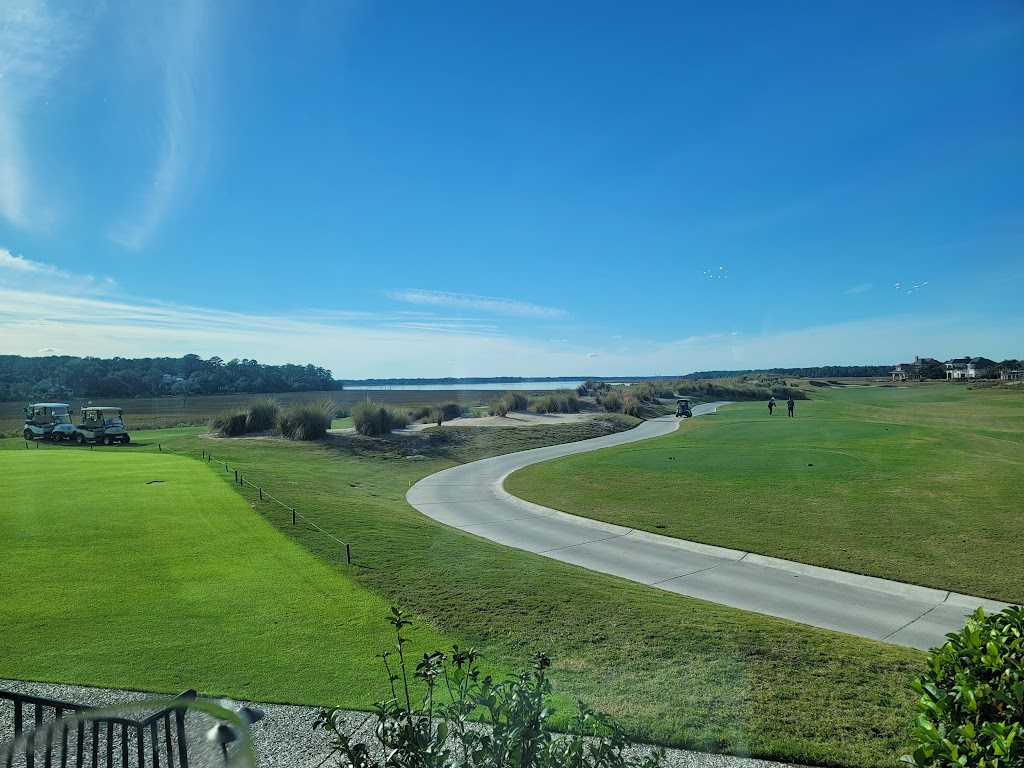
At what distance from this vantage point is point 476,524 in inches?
653

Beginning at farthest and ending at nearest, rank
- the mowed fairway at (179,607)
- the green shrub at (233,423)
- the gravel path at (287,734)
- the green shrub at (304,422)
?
1. the green shrub at (233,423)
2. the green shrub at (304,422)
3. the mowed fairway at (179,607)
4. the gravel path at (287,734)

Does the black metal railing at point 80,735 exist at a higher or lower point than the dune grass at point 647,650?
higher

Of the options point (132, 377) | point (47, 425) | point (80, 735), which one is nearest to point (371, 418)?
point (132, 377)

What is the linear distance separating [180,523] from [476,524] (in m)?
7.60

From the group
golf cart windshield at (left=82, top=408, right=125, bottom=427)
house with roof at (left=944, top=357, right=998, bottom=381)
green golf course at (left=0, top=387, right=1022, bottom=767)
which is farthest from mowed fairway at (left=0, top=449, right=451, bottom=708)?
house with roof at (left=944, top=357, right=998, bottom=381)

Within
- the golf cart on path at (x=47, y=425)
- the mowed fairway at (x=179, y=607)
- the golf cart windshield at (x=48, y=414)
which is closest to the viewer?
the mowed fairway at (x=179, y=607)

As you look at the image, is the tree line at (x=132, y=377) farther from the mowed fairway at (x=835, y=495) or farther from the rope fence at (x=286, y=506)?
the mowed fairway at (x=835, y=495)

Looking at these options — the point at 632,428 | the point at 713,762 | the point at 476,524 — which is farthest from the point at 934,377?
the point at 713,762

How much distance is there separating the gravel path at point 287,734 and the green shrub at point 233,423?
31.2 m

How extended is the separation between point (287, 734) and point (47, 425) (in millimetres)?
39413

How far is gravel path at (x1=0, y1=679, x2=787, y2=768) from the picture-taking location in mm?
4742

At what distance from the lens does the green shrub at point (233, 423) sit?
34.8 metres

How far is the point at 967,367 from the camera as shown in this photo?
255 ft

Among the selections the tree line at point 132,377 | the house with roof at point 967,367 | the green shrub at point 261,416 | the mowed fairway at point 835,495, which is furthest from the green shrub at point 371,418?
the house with roof at point 967,367
